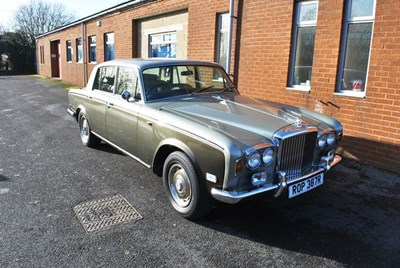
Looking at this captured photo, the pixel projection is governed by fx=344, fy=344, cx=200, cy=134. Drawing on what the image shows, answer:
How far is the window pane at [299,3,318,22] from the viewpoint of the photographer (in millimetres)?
6522

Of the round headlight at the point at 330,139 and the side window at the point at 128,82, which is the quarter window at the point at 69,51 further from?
the round headlight at the point at 330,139

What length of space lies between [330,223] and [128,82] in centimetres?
321

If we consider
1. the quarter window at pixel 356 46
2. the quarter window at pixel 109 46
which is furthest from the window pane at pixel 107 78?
the quarter window at pixel 109 46

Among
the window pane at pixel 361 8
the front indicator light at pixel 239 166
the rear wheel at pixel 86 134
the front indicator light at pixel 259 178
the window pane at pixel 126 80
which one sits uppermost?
the window pane at pixel 361 8

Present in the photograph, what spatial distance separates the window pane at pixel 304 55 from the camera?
6.67 metres

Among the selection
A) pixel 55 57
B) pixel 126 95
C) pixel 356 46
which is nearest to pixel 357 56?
pixel 356 46

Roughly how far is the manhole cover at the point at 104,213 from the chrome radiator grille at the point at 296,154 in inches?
65.9

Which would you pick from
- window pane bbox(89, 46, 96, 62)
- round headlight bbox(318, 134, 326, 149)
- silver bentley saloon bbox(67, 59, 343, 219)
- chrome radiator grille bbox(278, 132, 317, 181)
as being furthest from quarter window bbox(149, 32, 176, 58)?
chrome radiator grille bbox(278, 132, 317, 181)

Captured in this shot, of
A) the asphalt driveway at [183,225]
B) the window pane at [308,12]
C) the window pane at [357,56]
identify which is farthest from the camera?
the window pane at [308,12]

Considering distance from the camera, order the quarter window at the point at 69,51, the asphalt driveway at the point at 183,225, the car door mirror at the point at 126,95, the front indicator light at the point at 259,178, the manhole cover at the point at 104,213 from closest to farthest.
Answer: the asphalt driveway at the point at 183,225 < the front indicator light at the point at 259,178 < the manhole cover at the point at 104,213 < the car door mirror at the point at 126,95 < the quarter window at the point at 69,51

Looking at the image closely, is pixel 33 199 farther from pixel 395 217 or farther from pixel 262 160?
pixel 395 217

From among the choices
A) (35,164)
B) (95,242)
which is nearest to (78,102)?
(35,164)

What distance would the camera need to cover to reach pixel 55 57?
2852cm

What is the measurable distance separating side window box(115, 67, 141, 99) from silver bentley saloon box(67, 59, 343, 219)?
0.5 inches
